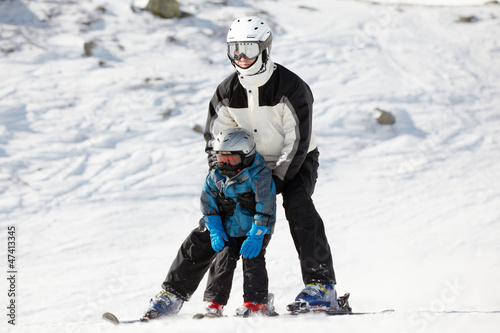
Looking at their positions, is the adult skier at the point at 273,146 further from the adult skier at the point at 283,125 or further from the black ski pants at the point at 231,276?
the black ski pants at the point at 231,276

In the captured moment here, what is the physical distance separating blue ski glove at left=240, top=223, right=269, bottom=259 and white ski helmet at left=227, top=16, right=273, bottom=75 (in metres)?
1.22

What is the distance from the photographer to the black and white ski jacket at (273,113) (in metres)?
3.80

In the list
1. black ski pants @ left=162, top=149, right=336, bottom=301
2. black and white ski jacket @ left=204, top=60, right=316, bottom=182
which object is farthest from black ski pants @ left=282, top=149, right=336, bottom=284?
black and white ski jacket @ left=204, top=60, right=316, bottom=182

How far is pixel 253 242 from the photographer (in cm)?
362

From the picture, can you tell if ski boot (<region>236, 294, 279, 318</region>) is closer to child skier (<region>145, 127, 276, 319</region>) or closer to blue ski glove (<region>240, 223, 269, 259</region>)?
child skier (<region>145, 127, 276, 319</region>)

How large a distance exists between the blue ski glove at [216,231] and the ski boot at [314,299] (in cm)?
69

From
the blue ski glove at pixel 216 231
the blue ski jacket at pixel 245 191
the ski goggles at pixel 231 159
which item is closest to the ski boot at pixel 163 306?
the blue ski glove at pixel 216 231

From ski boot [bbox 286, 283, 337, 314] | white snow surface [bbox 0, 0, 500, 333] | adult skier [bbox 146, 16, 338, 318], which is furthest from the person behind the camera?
white snow surface [bbox 0, 0, 500, 333]

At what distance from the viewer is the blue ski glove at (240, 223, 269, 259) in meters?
3.61

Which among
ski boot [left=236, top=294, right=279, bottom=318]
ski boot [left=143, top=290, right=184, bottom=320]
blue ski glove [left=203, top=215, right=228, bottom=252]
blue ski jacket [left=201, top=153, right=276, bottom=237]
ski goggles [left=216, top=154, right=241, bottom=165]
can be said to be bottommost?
ski boot [left=143, top=290, right=184, bottom=320]

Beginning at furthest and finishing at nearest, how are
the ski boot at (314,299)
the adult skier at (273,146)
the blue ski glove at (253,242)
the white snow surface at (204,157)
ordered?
the white snow surface at (204,157) → the adult skier at (273,146) → the blue ski glove at (253,242) → the ski boot at (314,299)

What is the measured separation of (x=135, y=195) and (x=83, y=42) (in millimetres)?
7324

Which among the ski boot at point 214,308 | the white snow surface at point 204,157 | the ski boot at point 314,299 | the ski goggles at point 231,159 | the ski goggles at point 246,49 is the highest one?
the ski goggles at point 246,49

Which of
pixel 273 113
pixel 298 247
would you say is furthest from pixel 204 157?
pixel 298 247
